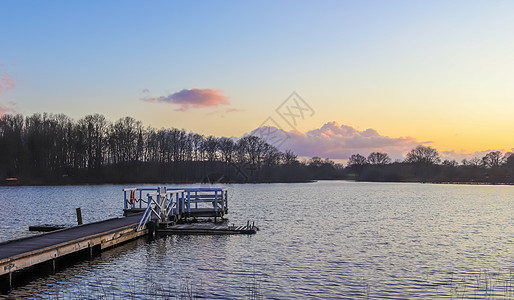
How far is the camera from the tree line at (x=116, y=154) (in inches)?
3846

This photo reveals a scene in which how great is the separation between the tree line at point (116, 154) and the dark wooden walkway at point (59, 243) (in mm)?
80412

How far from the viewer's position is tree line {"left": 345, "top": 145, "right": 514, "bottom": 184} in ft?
484

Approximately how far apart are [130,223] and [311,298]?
1411cm

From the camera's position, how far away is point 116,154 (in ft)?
354

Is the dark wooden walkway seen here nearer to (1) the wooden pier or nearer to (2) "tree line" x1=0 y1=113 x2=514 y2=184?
(1) the wooden pier

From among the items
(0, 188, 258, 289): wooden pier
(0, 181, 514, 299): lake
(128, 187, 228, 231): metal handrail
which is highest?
(128, 187, 228, 231): metal handrail

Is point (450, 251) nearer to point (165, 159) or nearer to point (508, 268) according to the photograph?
point (508, 268)

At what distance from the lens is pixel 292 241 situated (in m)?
22.7

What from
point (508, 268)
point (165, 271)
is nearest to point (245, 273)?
point (165, 271)

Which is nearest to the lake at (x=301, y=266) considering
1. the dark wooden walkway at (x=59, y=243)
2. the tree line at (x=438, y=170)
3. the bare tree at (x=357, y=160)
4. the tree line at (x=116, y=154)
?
the dark wooden walkway at (x=59, y=243)

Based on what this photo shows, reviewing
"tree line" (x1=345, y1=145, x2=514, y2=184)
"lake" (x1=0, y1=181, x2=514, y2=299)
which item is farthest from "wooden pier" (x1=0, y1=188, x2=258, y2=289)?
"tree line" (x1=345, y1=145, x2=514, y2=184)

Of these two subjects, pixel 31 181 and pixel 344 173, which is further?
pixel 344 173

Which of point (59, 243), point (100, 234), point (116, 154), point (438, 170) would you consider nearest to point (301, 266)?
point (100, 234)

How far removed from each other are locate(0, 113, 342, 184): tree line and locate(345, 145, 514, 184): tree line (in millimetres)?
51862
